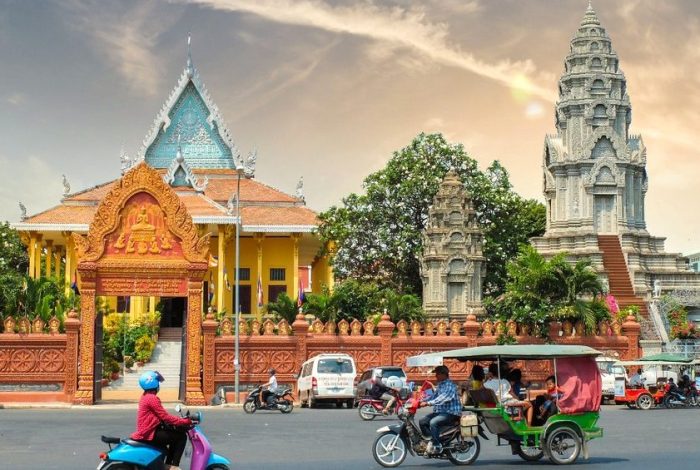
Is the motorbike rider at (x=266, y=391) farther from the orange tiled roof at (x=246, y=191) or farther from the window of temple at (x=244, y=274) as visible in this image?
the orange tiled roof at (x=246, y=191)

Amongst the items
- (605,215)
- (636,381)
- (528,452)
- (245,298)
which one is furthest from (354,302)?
(528,452)

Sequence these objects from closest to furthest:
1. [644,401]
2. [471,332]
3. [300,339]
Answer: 1. [644,401]
2. [300,339]
3. [471,332]

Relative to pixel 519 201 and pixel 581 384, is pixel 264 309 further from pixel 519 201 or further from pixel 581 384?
pixel 581 384

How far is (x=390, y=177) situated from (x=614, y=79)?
1442cm

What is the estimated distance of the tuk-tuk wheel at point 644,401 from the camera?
30.2 meters

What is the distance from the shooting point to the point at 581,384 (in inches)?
635

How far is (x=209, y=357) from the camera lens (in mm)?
32406

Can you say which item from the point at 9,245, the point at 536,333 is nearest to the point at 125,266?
the point at 536,333

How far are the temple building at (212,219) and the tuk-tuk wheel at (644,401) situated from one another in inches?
773

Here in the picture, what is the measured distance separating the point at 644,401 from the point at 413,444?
16.7 metres

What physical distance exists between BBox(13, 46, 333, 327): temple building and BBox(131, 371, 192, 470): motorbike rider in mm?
32818

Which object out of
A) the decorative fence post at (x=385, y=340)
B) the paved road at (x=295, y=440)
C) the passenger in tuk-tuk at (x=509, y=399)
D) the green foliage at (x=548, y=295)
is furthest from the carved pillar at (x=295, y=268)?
the passenger in tuk-tuk at (x=509, y=399)

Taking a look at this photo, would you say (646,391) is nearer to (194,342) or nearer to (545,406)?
(194,342)

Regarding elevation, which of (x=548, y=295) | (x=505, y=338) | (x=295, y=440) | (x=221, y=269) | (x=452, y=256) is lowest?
(x=295, y=440)
